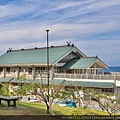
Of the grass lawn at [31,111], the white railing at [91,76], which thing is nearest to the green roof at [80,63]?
the white railing at [91,76]

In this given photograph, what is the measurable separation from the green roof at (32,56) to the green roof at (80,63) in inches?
84.1

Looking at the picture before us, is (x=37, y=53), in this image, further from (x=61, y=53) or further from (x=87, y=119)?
(x=87, y=119)

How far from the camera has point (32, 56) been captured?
38.9 meters

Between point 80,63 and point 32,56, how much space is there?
29.4ft

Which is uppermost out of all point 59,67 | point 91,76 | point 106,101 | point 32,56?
point 32,56

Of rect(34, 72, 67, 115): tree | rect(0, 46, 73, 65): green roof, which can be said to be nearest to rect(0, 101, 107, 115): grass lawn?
rect(34, 72, 67, 115): tree

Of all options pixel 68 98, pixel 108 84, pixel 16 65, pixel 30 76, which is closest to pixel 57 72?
pixel 30 76

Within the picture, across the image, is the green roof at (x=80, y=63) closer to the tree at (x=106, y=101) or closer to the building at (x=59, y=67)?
the building at (x=59, y=67)

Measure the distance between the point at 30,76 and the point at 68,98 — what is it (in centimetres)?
1826

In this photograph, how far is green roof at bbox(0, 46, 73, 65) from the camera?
35416 mm

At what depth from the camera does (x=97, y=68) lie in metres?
36.2

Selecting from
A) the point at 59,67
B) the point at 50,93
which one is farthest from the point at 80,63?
the point at 50,93

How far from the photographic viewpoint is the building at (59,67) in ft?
98.7

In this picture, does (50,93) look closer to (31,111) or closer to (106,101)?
(106,101)
